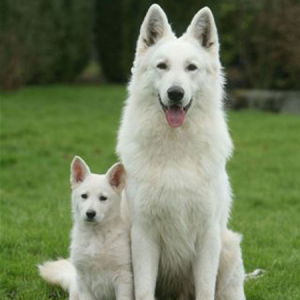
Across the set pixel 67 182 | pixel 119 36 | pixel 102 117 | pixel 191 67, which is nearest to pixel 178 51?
pixel 191 67

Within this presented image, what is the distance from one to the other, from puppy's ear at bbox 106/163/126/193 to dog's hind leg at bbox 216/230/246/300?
850 millimetres

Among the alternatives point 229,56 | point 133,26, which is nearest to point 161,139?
point 229,56

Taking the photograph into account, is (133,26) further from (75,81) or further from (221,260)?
(221,260)

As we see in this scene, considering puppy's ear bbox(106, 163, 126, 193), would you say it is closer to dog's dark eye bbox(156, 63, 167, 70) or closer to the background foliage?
dog's dark eye bbox(156, 63, 167, 70)

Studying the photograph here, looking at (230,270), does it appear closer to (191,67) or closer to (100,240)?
(100,240)

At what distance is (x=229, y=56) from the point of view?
22938mm

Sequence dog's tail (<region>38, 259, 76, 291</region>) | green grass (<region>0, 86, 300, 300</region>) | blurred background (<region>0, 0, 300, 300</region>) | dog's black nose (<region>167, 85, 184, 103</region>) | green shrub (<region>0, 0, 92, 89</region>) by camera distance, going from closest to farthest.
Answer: dog's black nose (<region>167, 85, 184, 103</region>), dog's tail (<region>38, 259, 76, 291</region>), green grass (<region>0, 86, 300, 300</region>), blurred background (<region>0, 0, 300, 300</region>), green shrub (<region>0, 0, 92, 89</region>)

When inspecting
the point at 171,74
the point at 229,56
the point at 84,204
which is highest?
the point at 171,74

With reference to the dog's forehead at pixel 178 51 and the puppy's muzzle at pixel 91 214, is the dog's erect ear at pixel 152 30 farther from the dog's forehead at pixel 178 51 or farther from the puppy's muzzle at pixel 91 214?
the puppy's muzzle at pixel 91 214

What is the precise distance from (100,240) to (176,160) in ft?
2.52

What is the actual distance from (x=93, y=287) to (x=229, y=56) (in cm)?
1870

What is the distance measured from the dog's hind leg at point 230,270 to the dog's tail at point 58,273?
1166 mm

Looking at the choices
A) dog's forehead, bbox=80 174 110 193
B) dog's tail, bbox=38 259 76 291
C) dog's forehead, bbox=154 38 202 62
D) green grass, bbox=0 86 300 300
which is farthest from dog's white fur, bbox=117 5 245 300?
green grass, bbox=0 86 300 300

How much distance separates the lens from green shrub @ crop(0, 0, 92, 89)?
20.0 m
